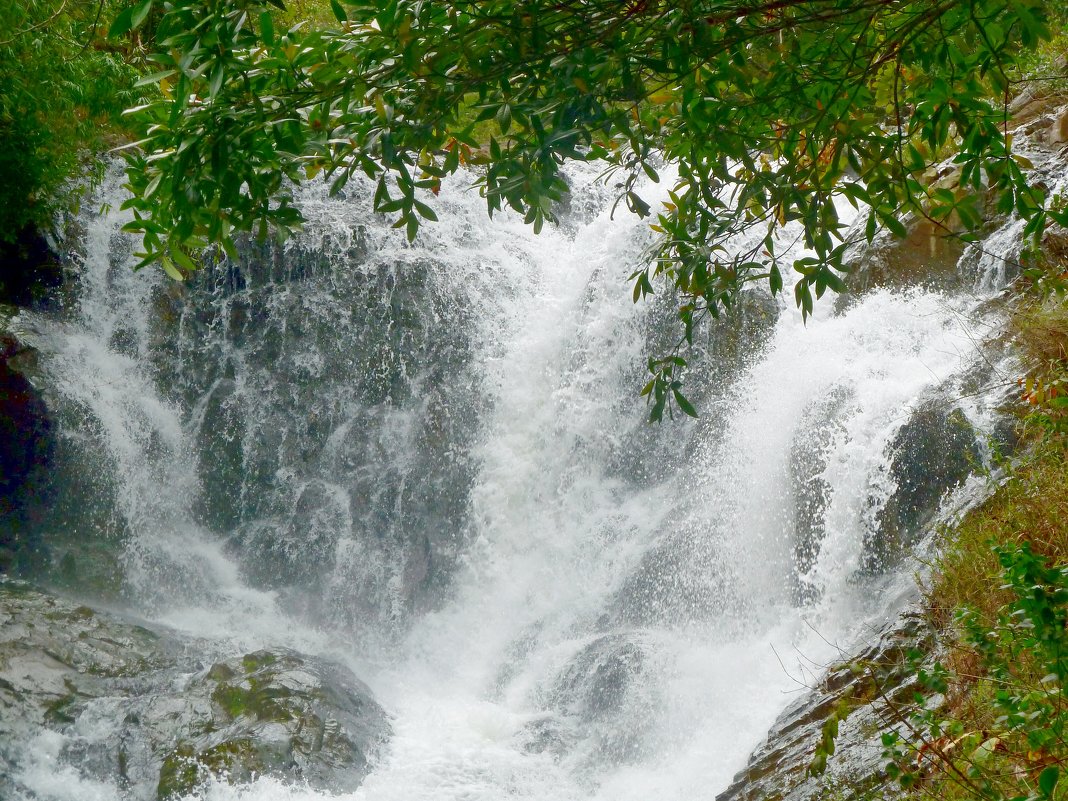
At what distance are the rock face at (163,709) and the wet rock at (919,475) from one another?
13.4 ft

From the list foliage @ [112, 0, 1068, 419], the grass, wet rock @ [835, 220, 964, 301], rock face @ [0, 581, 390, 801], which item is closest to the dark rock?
rock face @ [0, 581, 390, 801]

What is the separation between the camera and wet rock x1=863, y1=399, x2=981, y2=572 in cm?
686

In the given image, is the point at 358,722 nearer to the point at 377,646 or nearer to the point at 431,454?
the point at 377,646

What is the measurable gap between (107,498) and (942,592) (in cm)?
823

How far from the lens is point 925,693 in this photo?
450 cm

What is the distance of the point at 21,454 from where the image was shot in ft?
32.0

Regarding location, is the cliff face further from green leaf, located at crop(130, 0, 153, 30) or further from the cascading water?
→ green leaf, located at crop(130, 0, 153, 30)

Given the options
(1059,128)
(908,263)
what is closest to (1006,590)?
(908,263)

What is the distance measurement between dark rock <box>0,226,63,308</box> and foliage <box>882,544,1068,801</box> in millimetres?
9719

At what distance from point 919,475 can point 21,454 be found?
822 centimetres

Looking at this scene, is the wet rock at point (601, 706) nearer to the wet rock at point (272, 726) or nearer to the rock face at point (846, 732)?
the wet rock at point (272, 726)

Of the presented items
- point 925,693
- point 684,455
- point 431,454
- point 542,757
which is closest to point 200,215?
point 925,693

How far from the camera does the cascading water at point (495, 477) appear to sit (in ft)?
24.2

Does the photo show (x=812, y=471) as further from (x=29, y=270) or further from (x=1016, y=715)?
(x=29, y=270)
